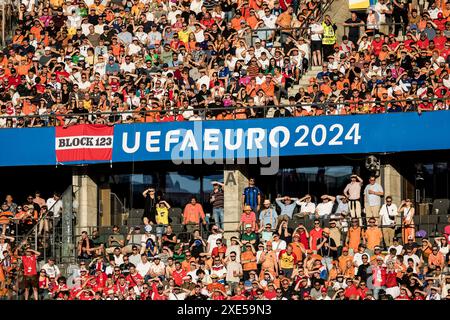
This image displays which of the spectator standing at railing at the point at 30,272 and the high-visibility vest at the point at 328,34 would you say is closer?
the spectator standing at railing at the point at 30,272

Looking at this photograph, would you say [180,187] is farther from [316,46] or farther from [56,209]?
[316,46]

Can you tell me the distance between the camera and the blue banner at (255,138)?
112 ft

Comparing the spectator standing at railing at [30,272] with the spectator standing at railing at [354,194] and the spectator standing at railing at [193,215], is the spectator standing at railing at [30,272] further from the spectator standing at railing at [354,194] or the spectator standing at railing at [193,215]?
the spectator standing at railing at [354,194]

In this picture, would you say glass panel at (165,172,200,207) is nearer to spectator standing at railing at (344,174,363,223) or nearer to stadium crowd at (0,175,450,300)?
stadium crowd at (0,175,450,300)

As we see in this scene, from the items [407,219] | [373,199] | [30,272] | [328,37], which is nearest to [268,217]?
[373,199]

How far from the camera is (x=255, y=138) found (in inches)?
1393

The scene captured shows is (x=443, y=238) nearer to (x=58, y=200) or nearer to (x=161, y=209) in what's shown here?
(x=161, y=209)

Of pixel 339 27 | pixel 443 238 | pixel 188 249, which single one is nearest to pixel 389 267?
pixel 443 238

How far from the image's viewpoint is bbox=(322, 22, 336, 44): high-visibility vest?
36844mm

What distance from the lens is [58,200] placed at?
1448 inches

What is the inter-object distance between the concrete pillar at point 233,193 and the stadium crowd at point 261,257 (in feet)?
0.49

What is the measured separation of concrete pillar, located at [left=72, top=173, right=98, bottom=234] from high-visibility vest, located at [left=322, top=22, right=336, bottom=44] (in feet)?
20.1

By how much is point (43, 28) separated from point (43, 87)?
8.79 feet

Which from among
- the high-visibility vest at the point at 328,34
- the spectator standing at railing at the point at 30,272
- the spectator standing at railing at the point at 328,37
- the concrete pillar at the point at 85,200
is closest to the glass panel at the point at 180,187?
the concrete pillar at the point at 85,200
